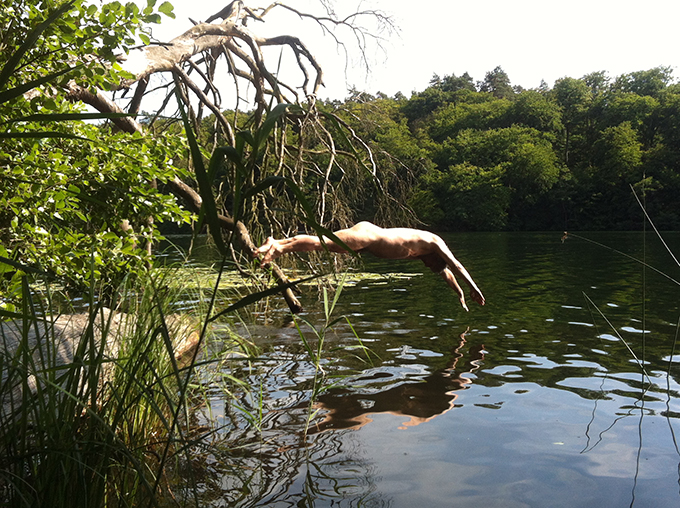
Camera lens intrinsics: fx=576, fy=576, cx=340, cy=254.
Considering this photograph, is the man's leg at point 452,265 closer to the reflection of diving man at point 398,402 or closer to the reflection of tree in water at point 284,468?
the reflection of diving man at point 398,402

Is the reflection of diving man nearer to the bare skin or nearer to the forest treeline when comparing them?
the bare skin

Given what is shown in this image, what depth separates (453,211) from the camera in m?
45.3

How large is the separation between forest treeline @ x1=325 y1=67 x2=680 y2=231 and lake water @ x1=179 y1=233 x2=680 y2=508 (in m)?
29.4

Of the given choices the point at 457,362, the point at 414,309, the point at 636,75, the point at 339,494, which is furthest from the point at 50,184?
the point at 636,75

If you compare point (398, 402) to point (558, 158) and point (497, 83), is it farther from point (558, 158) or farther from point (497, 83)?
point (497, 83)

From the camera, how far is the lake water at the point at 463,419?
9.77 ft

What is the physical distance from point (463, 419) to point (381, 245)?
6.70 ft

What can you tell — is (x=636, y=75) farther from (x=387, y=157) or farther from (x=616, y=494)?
(x=616, y=494)

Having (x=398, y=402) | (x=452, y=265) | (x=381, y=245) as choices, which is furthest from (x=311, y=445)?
(x=452, y=265)

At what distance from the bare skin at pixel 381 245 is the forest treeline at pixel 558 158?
29472 millimetres

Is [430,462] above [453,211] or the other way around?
the other way around

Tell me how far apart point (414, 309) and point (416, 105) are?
5655 cm

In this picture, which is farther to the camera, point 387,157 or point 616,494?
point 387,157

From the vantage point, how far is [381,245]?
5.64 m
